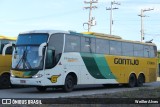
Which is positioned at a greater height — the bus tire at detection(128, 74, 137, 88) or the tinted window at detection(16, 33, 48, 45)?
the tinted window at detection(16, 33, 48, 45)

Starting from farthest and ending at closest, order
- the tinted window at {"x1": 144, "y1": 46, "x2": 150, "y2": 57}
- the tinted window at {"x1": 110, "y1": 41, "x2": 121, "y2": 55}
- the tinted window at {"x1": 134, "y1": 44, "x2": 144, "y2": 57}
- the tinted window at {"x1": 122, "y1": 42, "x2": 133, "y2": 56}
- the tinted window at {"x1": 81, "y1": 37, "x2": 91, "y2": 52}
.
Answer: the tinted window at {"x1": 144, "y1": 46, "x2": 150, "y2": 57}
the tinted window at {"x1": 134, "y1": 44, "x2": 144, "y2": 57}
the tinted window at {"x1": 122, "y1": 42, "x2": 133, "y2": 56}
the tinted window at {"x1": 110, "y1": 41, "x2": 121, "y2": 55}
the tinted window at {"x1": 81, "y1": 37, "x2": 91, "y2": 52}

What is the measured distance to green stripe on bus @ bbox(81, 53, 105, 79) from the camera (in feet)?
76.2

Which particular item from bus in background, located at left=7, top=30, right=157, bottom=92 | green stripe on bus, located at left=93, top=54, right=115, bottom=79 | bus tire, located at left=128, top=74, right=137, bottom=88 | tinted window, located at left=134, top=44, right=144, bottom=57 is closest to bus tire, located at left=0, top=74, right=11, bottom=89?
bus in background, located at left=7, top=30, right=157, bottom=92

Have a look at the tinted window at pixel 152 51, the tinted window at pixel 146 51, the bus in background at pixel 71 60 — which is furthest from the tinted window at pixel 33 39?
the tinted window at pixel 152 51

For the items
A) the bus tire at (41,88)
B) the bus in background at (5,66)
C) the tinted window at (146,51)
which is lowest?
the bus tire at (41,88)

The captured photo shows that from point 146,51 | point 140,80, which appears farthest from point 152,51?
point 140,80

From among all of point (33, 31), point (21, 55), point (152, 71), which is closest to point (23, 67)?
point (21, 55)

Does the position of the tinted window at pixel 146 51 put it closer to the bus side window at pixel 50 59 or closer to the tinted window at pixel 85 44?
the tinted window at pixel 85 44

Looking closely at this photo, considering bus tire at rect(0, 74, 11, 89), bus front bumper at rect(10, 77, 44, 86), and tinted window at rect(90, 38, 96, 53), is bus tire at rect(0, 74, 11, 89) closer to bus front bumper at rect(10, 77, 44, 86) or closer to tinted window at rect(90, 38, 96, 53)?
bus front bumper at rect(10, 77, 44, 86)

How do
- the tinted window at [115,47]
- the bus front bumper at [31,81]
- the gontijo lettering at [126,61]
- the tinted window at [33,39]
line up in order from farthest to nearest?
1. the gontijo lettering at [126,61]
2. the tinted window at [115,47]
3. the tinted window at [33,39]
4. the bus front bumper at [31,81]

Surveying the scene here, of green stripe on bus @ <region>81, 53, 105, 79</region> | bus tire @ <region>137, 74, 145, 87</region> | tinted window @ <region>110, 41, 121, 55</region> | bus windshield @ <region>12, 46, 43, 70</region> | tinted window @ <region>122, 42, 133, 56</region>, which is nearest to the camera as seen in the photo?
Answer: bus windshield @ <region>12, 46, 43, 70</region>

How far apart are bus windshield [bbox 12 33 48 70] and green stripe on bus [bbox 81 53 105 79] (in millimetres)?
3142

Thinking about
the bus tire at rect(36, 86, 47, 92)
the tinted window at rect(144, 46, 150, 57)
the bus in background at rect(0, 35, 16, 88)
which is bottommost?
the bus tire at rect(36, 86, 47, 92)

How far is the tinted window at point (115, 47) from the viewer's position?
2588 centimetres
